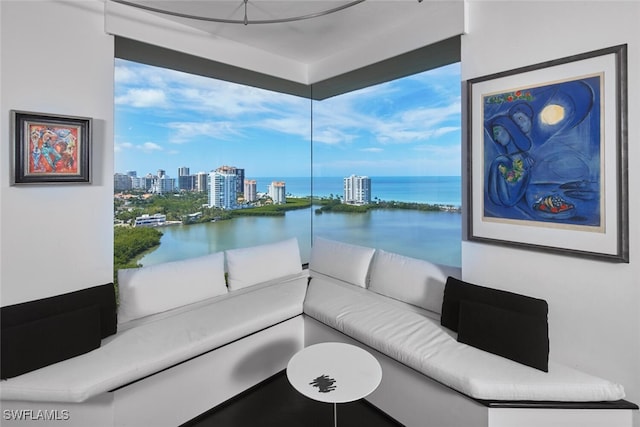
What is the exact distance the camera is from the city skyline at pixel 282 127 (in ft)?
9.25

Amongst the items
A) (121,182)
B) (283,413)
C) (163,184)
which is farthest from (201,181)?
(283,413)

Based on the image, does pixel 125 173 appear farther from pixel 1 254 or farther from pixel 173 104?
pixel 1 254

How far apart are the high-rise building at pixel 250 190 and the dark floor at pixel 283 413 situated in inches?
78.7

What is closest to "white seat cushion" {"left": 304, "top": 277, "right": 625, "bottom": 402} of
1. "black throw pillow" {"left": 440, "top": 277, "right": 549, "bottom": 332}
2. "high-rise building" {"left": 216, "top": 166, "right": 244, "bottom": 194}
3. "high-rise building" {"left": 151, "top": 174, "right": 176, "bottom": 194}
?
"black throw pillow" {"left": 440, "top": 277, "right": 549, "bottom": 332}

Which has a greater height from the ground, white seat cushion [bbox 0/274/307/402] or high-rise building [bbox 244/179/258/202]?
high-rise building [bbox 244/179/258/202]

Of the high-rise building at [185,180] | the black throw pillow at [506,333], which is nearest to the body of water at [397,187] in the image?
the high-rise building at [185,180]

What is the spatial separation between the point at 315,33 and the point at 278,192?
179 cm

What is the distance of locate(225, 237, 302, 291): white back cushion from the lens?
122 inches

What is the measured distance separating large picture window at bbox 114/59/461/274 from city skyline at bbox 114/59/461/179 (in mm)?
11

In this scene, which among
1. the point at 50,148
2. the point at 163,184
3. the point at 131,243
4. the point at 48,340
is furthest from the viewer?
the point at 163,184

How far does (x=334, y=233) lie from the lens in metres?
4.10

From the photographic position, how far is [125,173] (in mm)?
2777

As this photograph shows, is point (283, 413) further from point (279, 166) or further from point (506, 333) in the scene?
point (279, 166)

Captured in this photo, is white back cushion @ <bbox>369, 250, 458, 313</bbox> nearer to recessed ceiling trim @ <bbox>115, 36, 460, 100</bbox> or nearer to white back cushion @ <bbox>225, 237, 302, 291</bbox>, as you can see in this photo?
white back cushion @ <bbox>225, 237, 302, 291</bbox>
